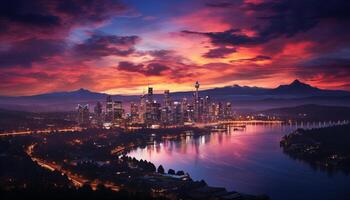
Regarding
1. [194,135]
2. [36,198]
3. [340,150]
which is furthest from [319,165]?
[194,135]

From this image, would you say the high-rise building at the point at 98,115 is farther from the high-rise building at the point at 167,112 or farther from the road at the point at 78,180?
the road at the point at 78,180

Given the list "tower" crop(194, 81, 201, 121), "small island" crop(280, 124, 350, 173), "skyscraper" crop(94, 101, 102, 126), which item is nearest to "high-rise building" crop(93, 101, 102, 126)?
"skyscraper" crop(94, 101, 102, 126)

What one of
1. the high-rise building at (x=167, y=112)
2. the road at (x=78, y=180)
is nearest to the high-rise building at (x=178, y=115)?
the high-rise building at (x=167, y=112)

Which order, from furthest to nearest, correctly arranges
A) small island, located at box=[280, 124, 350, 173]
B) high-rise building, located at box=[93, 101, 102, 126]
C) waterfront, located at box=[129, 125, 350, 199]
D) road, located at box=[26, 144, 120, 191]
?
high-rise building, located at box=[93, 101, 102, 126]
small island, located at box=[280, 124, 350, 173]
waterfront, located at box=[129, 125, 350, 199]
road, located at box=[26, 144, 120, 191]

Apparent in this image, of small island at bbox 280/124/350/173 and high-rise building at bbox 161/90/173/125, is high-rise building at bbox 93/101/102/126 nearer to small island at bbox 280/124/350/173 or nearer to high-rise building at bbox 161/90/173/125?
high-rise building at bbox 161/90/173/125

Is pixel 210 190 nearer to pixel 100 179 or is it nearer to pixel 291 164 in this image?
pixel 100 179
